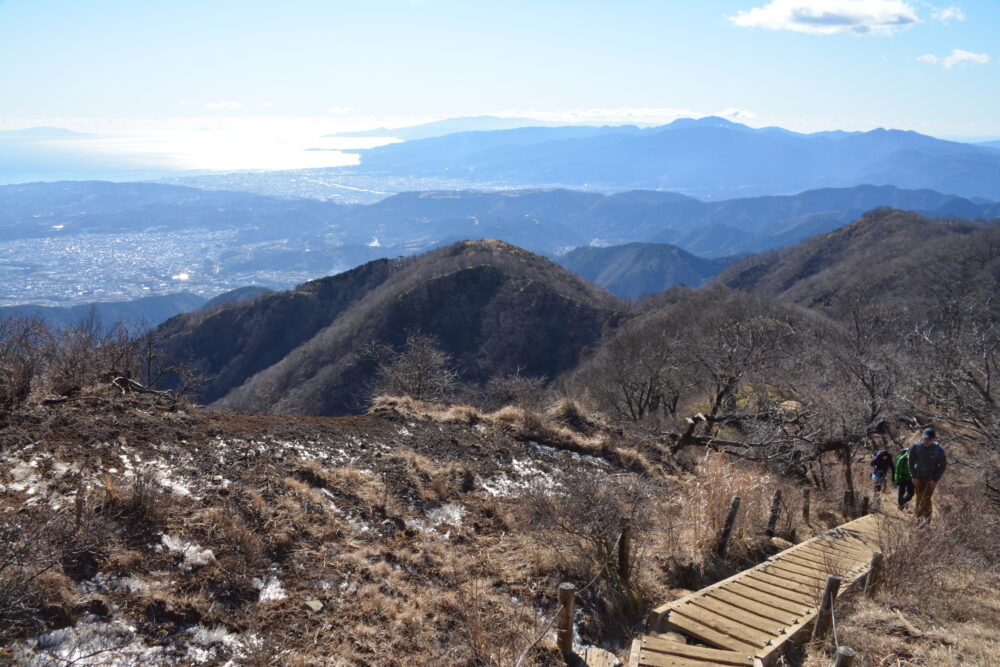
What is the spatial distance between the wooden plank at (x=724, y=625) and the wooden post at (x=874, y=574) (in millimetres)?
1656

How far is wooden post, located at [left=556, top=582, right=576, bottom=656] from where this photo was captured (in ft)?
16.7

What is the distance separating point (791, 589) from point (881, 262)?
89573mm

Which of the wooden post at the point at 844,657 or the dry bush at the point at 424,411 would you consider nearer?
the wooden post at the point at 844,657

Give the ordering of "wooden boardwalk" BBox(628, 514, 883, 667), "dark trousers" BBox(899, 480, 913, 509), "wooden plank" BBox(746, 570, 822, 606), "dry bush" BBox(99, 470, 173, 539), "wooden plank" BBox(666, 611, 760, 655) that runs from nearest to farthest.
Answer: "wooden boardwalk" BBox(628, 514, 883, 667)
"wooden plank" BBox(666, 611, 760, 655)
"wooden plank" BBox(746, 570, 822, 606)
"dry bush" BBox(99, 470, 173, 539)
"dark trousers" BBox(899, 480, 913, 509)

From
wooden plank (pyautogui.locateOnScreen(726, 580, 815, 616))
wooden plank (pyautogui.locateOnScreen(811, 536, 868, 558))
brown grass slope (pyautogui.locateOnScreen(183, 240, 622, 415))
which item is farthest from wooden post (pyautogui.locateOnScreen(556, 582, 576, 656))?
brown grass slope (pyautogui.locateOnScreen(183, 240, 622, 415))

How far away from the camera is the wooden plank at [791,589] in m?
5.67

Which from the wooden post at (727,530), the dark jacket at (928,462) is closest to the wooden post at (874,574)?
the wooden post at (727,530)

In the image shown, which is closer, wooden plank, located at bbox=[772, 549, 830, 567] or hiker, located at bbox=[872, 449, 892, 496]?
wooden plank, located at bbox=[772, 549, 830, 567]

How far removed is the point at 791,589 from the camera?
5934 mm

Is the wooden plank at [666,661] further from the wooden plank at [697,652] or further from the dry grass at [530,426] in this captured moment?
the dry grass at [530,426]

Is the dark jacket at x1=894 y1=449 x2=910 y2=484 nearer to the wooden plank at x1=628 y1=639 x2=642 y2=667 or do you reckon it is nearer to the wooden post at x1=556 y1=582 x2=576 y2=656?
the wooden plank at x1=628 y1=639 x2=642 y2=667

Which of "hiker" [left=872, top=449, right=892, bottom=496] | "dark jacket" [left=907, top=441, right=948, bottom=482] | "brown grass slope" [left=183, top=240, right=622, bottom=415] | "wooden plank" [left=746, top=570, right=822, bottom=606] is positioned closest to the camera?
"wooden plank" [left=746, top=570, right=822, bottom=606]

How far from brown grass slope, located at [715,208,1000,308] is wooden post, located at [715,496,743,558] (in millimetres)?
57337

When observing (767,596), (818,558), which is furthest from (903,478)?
(767,596)
